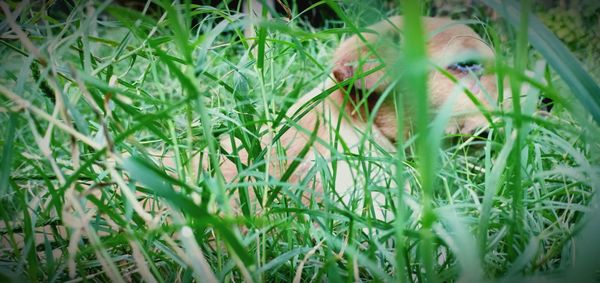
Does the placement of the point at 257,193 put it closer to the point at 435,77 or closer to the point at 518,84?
the point at 518,84

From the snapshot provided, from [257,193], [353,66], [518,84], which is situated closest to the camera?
[518,84]

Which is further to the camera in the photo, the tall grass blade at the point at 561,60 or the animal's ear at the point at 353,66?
the animal's ear at the point at 353,66

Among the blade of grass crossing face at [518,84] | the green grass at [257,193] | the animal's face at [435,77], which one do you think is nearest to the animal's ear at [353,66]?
the animal's face at [435,77]

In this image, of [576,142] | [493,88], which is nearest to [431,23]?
[493,88]

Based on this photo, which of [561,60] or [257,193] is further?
[257,193]

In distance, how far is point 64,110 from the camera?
452 millimetres

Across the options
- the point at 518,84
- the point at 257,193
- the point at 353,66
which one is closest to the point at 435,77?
the point at 353,66

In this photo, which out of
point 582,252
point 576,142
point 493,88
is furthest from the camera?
point 493,88

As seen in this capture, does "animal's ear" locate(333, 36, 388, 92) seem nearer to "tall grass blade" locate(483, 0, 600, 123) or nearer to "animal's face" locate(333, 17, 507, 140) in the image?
"animal's face" locate(333, 17, 507, 140)

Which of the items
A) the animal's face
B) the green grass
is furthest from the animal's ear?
the green grass

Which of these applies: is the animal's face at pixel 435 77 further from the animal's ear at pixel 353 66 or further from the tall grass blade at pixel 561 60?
the tall grass blade at pixel 561 60

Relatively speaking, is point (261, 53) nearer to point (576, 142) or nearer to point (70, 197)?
point (70, 197)

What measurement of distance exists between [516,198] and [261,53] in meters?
0.37

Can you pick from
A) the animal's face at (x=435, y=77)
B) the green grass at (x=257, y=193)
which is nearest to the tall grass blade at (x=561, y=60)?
the green grass at (x=257, y=193)
